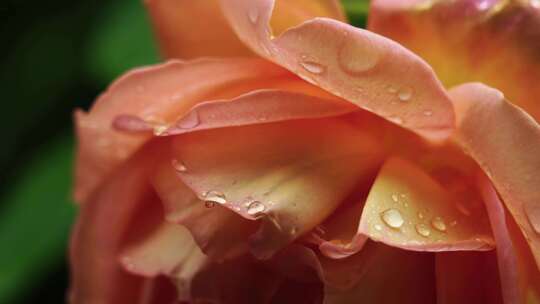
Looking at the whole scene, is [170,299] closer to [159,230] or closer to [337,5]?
[159,230]

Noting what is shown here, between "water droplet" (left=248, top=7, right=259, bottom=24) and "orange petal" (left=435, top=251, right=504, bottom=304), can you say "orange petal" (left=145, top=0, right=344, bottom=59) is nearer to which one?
"water droplet" (left=248, top=7, right=259, bottom=24)

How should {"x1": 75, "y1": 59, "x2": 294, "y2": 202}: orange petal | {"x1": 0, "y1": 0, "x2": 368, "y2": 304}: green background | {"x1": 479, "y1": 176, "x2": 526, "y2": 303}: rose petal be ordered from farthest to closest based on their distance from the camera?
1. {"x1": 0, "y1": 0, "x2": 368, "y2": 304}: green background
2. {"x1": 75, "y1": 59, "x2": 294, "y2": 202}: orange petal
3. {"x1": 479, "y1": 176, "x2": 526, "y2": 303}: rose petal

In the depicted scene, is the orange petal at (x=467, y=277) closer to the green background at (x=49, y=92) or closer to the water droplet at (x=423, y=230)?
the water droplet at (x=423, y=230)

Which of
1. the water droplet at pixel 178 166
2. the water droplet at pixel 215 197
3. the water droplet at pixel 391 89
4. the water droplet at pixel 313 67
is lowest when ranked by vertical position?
the water droplet at pixel 178 166

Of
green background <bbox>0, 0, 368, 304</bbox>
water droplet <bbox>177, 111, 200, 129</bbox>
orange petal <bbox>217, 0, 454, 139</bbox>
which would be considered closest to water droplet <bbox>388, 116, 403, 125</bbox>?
orange petal <bbox>217, 0, 454, 139</bbox>

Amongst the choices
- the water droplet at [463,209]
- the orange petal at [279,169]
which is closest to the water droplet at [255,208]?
the orange petal at [279,169]

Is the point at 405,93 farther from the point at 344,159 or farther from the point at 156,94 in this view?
the point at 156,94

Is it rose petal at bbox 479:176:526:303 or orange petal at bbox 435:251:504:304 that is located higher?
rose petal at bbox 479:176:526:303

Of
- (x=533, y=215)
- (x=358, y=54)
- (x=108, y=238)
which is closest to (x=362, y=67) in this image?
(x=358, y=54)

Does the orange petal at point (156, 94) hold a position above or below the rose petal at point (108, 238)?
above
